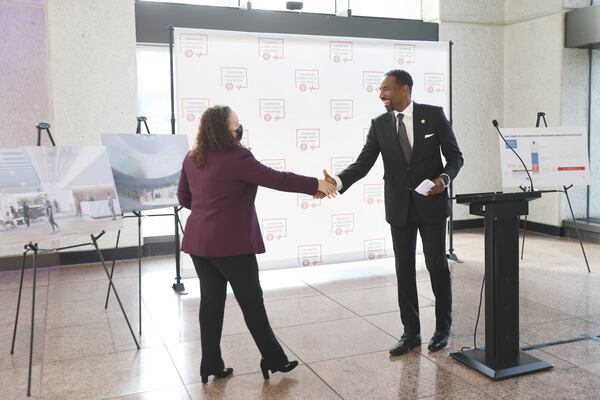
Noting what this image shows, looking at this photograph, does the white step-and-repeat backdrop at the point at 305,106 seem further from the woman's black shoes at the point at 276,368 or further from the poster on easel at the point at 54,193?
the woman's black shoes at the point at 276,368

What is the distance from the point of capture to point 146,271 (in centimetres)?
637

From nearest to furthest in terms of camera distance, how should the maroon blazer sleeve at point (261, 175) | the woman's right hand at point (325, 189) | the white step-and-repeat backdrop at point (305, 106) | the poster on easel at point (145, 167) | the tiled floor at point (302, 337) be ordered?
1. the maroon blazer sleeve at point (261, 175)
2. the tiled floor at point (302, 337)
3. the woman's right hand at point (325, 189)
4. the poster on easel at point (145, 167)
5. the white step-and-repeat backdrop at point (305, 106)

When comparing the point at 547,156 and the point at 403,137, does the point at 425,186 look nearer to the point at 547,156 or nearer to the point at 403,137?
the point at 403,137

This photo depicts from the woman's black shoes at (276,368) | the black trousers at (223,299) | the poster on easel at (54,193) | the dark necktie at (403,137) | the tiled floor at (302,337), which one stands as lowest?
the tiled floor at (302,337)

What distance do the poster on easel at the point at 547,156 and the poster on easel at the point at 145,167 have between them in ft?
11.1

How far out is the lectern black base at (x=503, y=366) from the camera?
3389mm

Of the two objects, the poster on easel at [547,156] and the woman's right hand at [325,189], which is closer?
the woman's right hand at [325,189]

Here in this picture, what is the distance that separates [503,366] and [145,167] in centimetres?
300

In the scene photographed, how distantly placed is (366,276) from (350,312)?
4.06 ft

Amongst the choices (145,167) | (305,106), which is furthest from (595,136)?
(145,167)

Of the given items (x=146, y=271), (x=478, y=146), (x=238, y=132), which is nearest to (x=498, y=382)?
(x=238, y=132)

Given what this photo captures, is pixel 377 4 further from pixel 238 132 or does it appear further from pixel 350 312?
pixel 238 132

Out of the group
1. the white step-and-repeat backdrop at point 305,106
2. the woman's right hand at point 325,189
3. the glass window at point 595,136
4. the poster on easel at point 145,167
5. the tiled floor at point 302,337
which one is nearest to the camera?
the tiled floor at point 302,337

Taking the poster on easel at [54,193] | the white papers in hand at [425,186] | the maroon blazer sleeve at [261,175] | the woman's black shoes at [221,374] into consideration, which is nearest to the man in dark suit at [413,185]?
the white papers in hand at [425,186]
